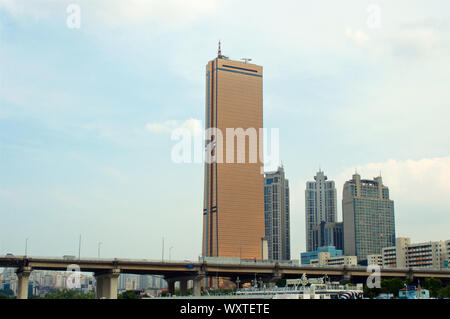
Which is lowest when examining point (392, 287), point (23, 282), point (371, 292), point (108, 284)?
point (371, 292)

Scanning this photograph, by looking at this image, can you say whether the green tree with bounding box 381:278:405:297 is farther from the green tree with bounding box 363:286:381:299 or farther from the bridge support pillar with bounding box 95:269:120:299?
the bridge support pillar with bounding box 95:269:120:299

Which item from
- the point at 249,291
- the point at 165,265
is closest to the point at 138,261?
the point at 165,265

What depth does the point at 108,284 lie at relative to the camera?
611ft

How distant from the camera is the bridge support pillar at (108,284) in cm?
18000

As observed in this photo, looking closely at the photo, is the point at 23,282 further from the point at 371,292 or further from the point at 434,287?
the point at 434,287

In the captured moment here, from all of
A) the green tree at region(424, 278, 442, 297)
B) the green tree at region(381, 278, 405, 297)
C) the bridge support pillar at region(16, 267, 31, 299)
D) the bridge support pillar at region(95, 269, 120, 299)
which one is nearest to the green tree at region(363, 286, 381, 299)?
the green tree at region(381, 278, 405, 297)

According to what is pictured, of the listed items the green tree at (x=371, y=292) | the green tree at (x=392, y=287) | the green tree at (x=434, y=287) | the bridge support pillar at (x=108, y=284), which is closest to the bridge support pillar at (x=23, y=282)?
the bridge support pillar at (x=108, y=284)

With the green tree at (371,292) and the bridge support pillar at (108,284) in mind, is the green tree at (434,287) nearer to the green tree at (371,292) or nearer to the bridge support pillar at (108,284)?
the green tree at (371,292)

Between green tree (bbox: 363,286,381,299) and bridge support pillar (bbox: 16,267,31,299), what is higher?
bridge support pillar (bbox: 16,267,31,299)

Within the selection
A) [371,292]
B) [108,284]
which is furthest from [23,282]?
[371,292]

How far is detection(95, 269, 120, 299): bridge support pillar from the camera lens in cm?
18000

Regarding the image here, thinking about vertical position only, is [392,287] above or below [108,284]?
below
